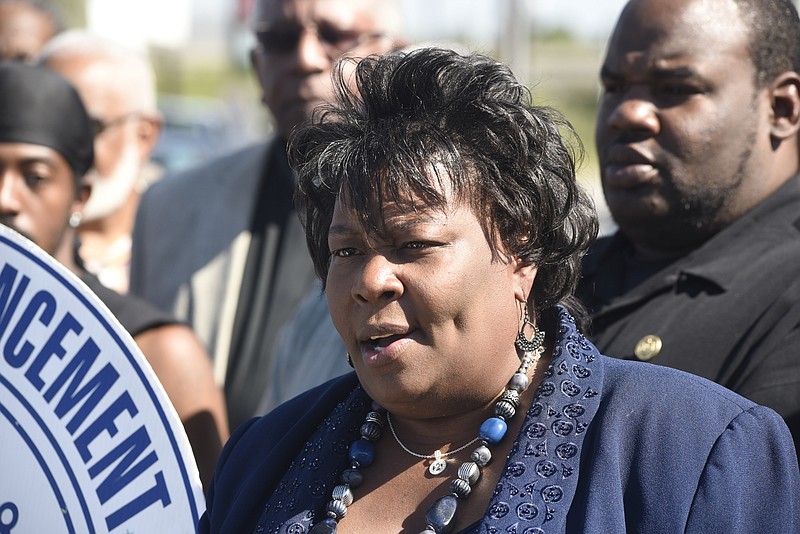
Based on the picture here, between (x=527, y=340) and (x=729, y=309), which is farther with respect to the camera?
(x=729, y=309)

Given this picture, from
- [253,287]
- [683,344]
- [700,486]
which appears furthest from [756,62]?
[253,287]

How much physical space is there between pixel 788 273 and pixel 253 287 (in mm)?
1985

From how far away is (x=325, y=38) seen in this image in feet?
13.5

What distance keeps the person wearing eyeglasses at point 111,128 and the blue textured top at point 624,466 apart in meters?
2.90

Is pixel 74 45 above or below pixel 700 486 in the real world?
above

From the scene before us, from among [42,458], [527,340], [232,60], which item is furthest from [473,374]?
[232,60]

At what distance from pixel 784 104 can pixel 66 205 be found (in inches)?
77.1

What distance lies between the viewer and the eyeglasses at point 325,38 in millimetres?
4098

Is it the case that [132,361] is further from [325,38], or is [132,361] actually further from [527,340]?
[325,38]

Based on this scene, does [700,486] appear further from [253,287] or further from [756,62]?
[253,287]

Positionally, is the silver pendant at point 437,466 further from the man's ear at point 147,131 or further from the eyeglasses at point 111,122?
the man's ear at point 147,131

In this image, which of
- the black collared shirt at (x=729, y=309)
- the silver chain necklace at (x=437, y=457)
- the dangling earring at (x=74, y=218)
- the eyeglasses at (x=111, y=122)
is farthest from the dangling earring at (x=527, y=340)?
the eyeglasses at (x=111, y=122)

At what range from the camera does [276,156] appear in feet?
14.1

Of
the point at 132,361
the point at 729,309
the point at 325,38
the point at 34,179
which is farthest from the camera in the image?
the point at 325,38
